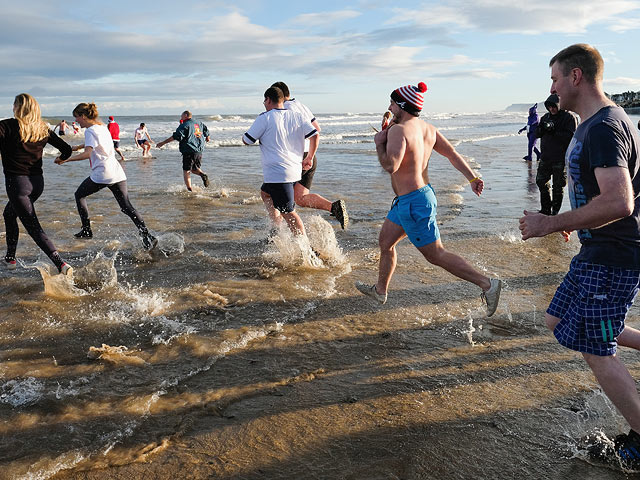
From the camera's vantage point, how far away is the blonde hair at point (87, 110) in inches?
255

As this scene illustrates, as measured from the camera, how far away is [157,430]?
116 inches

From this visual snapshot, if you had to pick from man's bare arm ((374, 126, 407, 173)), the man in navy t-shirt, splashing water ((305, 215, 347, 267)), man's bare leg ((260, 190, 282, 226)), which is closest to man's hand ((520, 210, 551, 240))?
the man in navy t-shirt

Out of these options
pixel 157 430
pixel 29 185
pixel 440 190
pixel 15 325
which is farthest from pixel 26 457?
pixel 440 190

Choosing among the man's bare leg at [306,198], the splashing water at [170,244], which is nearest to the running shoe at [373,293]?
the man's bare leg at [306,198]

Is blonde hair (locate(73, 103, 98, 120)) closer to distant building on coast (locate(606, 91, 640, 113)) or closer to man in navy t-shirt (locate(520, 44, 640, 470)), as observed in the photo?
man in navy t-shirt (locate(520, 44, 640, 470))

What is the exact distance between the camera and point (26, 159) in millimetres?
5613

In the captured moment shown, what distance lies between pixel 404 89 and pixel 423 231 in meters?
1.18

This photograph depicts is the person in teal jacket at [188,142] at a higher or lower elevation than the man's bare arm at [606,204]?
higher

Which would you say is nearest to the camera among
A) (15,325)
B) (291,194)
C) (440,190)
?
(15,325)

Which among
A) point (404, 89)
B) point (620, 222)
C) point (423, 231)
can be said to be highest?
point (404, 89)

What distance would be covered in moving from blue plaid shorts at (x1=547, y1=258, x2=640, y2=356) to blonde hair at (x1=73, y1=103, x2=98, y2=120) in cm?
610

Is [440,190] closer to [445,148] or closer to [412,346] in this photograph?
[445,148]

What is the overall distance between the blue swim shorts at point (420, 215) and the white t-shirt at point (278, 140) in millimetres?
2362

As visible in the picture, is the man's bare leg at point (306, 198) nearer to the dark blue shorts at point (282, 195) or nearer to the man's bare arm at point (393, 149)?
the dark blue shorts at point (282, 195)
